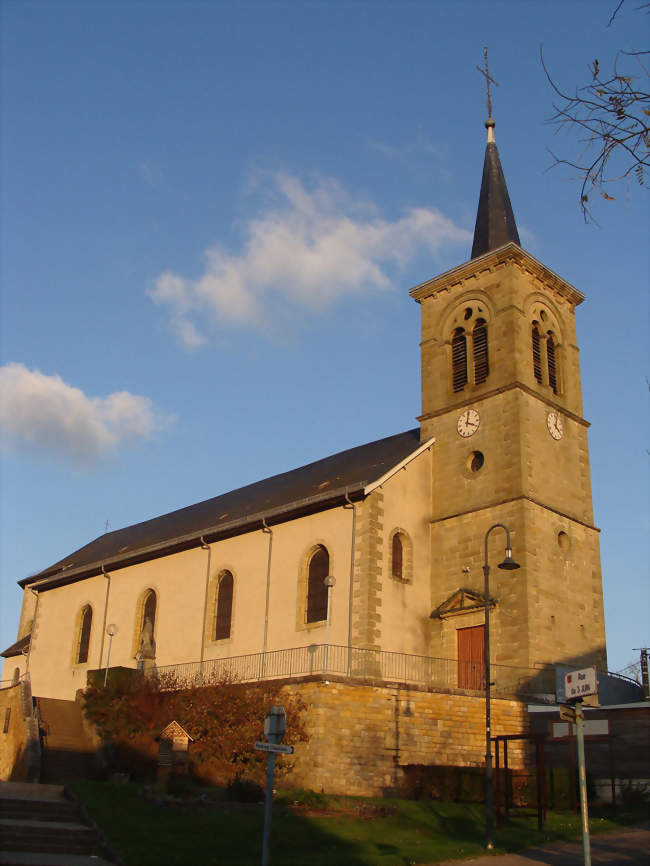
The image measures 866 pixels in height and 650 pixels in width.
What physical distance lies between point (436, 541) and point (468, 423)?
4.04 m

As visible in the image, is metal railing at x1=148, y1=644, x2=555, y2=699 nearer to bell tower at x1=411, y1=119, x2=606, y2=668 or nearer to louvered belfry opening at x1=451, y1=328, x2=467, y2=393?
bell tower at x1=411, y1=119, x2=606, y2=668

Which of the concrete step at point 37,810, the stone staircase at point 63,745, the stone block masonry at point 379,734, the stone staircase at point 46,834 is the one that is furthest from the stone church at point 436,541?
the stone staircase at point 46,834

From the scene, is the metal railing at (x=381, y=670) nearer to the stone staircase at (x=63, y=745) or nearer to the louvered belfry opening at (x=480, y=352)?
the stone staircase at (x=63, y=745)

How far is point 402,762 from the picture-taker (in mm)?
20609

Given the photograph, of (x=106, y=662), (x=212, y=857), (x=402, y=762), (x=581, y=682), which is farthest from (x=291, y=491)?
(x=581, y=682)

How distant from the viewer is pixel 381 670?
77.2 ft

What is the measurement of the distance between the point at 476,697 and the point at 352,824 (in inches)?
271

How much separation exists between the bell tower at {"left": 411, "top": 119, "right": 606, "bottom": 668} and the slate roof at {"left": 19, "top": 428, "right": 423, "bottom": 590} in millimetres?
2279

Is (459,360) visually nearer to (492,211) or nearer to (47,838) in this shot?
(492,211)

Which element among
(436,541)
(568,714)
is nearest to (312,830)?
(568,714)

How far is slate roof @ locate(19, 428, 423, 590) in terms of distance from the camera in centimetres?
2731

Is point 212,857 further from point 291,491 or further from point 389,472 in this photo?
point 291,491

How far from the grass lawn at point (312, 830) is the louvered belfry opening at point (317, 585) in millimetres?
7351

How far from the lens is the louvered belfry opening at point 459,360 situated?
30219mm
